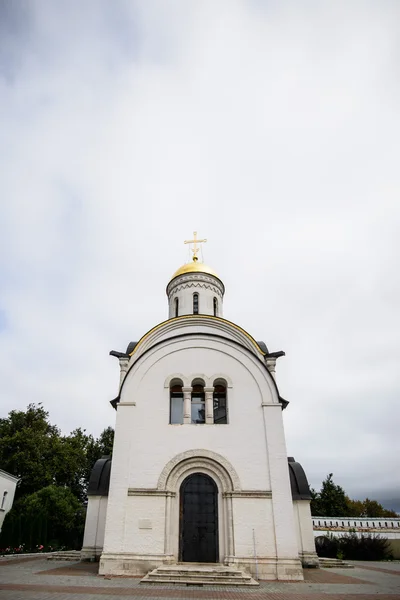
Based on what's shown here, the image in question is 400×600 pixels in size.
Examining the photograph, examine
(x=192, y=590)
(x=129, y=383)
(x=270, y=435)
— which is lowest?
(x=192, y=590)

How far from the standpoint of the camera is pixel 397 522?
951 inches

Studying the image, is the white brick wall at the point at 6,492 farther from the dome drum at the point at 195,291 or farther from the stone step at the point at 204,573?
the stone step at the point at 204,573

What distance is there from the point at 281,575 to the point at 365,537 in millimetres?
12199

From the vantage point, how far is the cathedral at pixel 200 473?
1173cm

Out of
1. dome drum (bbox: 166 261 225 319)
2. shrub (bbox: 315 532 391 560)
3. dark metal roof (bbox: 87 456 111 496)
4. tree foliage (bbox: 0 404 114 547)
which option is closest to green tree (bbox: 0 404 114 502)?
tree foliage (bbox: 0 404 114 547)

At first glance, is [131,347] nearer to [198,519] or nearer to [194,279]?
[194,279]

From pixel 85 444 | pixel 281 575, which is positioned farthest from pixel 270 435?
pixel 85 444

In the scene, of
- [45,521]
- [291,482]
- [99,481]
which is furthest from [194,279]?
[45,521]

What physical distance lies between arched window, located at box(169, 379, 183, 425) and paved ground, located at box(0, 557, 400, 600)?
4798 millimetres

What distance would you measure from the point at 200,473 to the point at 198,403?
248 cm

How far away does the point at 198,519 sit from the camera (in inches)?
488

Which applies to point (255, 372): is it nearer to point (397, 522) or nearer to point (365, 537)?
point (365, 537)

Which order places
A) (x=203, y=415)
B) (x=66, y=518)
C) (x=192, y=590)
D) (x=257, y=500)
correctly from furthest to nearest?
(x=66, y=518) < (x=203, y=415) < (x=257, y=500) < (x=192, y=590)

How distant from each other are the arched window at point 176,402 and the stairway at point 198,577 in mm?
4365
